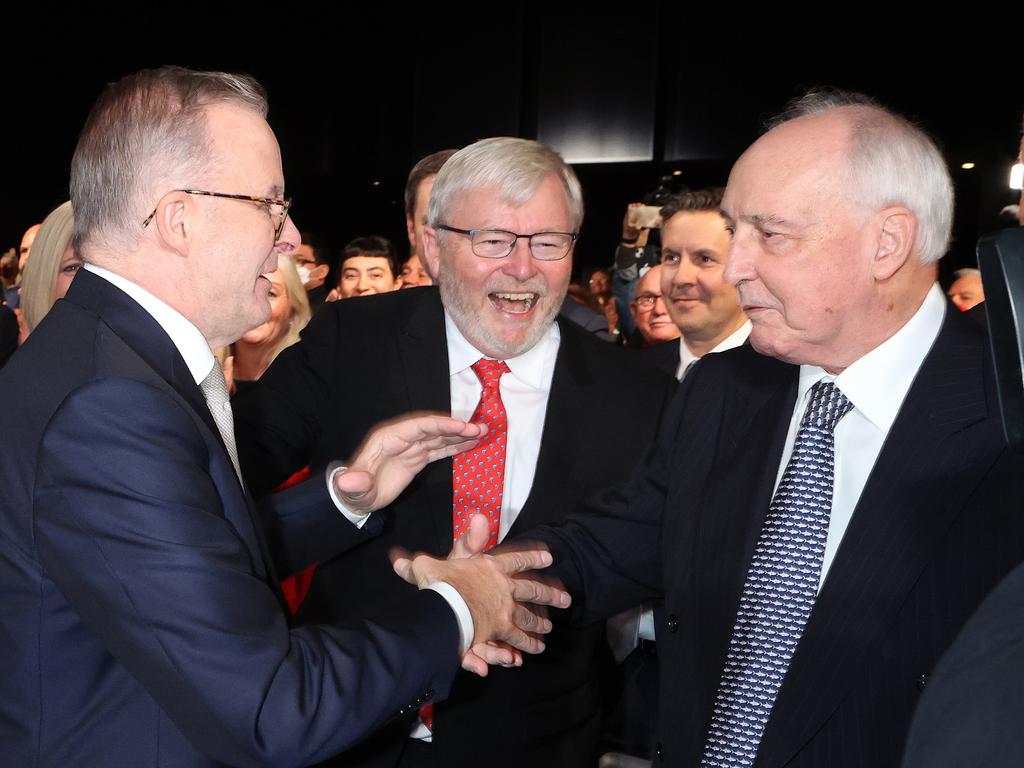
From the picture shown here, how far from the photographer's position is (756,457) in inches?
71.5

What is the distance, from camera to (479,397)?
2398 millimetres

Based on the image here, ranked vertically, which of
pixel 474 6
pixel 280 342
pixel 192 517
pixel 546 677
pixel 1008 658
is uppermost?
pixel 474 6

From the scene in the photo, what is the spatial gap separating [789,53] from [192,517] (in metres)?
8.17

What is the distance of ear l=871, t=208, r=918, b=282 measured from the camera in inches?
68.2

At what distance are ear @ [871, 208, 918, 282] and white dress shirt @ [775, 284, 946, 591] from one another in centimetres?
9

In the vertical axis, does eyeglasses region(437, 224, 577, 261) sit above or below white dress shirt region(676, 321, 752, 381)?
above

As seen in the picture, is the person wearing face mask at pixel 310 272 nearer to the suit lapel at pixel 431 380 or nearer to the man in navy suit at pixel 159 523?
the suit lapel at pixel 431 380

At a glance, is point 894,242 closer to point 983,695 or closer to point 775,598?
point 775,598

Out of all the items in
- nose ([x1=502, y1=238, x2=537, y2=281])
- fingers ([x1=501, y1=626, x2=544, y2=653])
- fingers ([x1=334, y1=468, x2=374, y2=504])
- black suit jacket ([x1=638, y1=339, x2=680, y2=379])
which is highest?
nose ([x1=502, y1=238, x2=537, y2=281])

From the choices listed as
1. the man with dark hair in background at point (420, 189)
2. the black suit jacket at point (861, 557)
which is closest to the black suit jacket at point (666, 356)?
the man with dark hair in background at point (420, 189)

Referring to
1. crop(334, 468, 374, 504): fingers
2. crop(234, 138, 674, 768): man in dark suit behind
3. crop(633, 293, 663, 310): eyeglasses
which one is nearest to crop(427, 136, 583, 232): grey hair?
crop(234, 138, 674, 768): man in dark suit behind

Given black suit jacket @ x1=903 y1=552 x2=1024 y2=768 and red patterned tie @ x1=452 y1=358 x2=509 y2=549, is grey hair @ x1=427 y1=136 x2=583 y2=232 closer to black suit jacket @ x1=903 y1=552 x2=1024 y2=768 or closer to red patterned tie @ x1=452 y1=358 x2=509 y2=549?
red patterned tie @ x1=452 y1=358 x2=509 y2=549

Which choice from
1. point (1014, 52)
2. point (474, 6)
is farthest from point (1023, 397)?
point (474, 6)

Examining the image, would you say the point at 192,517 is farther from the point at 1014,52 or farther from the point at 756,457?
the point at 1014,52
